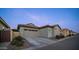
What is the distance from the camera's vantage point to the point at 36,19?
144 inches

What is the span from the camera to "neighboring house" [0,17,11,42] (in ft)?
11.9

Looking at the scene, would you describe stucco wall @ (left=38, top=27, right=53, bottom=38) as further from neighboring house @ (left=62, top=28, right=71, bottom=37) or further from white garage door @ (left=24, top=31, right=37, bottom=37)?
neighboring house @ (left=62, top=28, right=71, bottom=37)

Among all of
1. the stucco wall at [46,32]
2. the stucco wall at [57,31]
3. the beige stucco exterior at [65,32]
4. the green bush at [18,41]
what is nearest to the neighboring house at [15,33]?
the green bush at [18,41]

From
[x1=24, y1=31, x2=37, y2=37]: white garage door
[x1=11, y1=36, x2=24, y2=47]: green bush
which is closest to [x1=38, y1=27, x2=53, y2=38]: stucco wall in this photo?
[x1=24, y1=31, x2=37, y2=37]: white garage door

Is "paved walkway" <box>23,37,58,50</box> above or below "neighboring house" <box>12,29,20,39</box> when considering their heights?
below

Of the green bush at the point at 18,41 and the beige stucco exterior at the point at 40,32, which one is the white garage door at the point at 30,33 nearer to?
the beige stucco exterior at the point at 40,32

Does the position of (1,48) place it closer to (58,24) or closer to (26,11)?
(26,11)

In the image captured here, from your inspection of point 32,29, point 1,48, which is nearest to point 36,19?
point 32,29

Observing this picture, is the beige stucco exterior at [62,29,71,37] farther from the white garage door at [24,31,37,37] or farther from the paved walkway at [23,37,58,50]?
the white garage door at [24,31,37,37]

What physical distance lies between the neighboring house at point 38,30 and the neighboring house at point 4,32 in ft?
0.91

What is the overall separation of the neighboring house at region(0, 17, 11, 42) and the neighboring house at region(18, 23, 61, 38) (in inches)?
10.9

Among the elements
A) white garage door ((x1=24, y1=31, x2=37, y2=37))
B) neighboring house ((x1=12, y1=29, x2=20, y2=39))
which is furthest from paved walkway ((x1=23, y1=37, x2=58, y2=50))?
neighboring house ((x1=12, y1=29, x2=20, y2=39))

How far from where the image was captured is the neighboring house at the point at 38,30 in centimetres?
367
